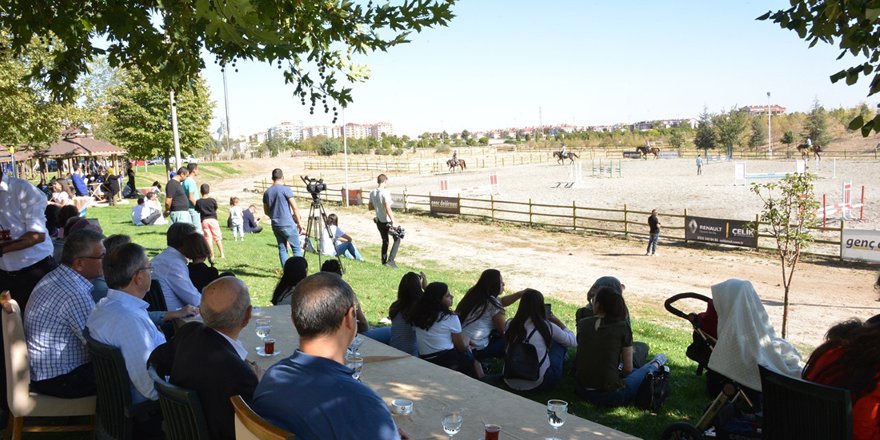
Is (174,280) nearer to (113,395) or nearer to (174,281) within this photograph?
(174,281)

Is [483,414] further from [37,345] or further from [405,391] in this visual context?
[37,345]

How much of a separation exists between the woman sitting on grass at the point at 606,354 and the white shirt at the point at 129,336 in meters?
3.19

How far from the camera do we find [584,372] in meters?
5.52

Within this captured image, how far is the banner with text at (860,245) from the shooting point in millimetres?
18516

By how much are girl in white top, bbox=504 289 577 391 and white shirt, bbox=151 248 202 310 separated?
2.63m

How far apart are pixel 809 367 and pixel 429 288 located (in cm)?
284

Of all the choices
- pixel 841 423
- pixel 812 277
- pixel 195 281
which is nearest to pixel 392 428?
pixel 841 423

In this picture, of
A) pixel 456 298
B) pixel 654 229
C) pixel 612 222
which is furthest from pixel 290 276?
Result: pixel 612 222

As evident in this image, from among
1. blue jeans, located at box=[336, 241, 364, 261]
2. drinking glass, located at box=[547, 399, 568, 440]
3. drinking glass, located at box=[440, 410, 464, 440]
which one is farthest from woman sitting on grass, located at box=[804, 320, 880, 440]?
blue jeans, located at box=[336, 241, 364, 261]

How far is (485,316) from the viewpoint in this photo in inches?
257

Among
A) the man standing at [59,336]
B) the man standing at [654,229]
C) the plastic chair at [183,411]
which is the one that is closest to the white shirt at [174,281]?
the man standing at [59,336]

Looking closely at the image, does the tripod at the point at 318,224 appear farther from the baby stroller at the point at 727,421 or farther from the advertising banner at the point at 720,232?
the advertising banner at the point at 720,232

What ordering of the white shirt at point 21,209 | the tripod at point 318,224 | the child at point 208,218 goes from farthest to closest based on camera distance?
1. the child at point 208,218
2. the tripod at point 318,224
3. the white shirt at point 21,209

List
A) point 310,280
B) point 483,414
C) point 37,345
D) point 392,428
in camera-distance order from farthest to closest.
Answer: point 37,345 → point 483,414 → point 310,280 → point 392,428
